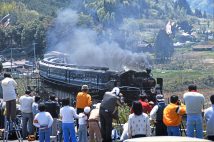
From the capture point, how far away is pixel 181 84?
81.9 m

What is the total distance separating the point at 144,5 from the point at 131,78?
15773 cm

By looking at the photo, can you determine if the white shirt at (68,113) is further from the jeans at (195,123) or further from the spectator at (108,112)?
the jeans at (195,123)

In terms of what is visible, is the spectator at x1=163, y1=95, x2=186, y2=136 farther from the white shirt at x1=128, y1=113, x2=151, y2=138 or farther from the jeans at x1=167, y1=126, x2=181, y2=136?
the white shirt at x1=128, y1=113, x2=151, y2=138

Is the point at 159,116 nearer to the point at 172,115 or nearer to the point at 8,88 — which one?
the point at 172,115

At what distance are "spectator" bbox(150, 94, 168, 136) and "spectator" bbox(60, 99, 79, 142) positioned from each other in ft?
5.78

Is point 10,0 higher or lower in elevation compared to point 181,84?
higher

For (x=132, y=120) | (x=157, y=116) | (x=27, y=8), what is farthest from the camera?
(x=27, y=8)

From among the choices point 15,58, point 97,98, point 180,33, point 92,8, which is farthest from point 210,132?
point 180,33

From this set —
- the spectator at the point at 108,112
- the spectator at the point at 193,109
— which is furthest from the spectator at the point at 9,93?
the spectator at the point at 193,109

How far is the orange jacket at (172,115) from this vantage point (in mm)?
11203

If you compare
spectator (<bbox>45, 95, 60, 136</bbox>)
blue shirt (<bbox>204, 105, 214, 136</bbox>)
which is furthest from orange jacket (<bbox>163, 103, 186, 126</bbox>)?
spectator (<bbox>45, 95, 60, 136</bbox>)

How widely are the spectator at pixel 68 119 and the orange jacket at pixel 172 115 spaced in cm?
208

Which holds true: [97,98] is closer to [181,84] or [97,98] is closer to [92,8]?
[181,84]

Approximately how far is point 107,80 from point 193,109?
13.9 m
